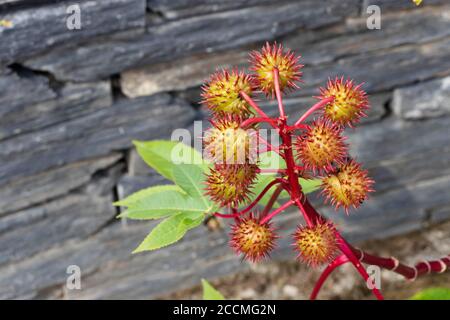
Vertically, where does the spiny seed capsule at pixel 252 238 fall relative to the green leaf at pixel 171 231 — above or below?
below

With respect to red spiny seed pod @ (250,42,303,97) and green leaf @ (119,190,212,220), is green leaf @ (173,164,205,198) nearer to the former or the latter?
green leaf @ (119,190,212,220)

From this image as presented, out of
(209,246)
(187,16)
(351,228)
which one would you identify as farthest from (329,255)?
(351,228)

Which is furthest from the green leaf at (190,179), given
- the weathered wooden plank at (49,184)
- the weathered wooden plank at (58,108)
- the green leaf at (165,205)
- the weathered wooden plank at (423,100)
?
the weathered wooden plank at (423,100)

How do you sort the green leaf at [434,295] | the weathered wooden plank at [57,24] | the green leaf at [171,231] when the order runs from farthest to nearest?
the weathered wooden plank at [57,24]
the green leaf at [434,295]
the green leaf at [171,231]

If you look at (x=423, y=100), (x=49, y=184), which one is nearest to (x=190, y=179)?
(x=49, y=184)

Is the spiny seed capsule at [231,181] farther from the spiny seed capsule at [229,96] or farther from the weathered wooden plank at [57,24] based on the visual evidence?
the weathered wooden plank at [57,24]

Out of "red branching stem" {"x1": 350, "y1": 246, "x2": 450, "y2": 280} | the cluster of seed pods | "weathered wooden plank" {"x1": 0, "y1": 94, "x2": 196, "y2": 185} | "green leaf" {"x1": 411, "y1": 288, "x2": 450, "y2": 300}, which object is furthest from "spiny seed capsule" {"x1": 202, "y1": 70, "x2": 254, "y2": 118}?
"weathered wooden plank" {"x1": 0, "y1": 94, "x2": 196, "y2": 185}

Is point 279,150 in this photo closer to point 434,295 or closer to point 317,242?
point 317,242
